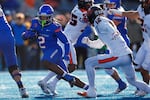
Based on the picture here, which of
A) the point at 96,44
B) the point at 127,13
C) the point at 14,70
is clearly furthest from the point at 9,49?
the point at 127,13

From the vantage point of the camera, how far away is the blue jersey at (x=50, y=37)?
375 inches

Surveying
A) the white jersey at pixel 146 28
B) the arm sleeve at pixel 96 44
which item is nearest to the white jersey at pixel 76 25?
the arm sleeve at pixel 96 44

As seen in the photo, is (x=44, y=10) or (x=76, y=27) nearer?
(x=44, y=10)

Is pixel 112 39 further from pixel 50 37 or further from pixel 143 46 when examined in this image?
pixel 50 37

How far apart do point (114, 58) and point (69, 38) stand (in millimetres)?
1659

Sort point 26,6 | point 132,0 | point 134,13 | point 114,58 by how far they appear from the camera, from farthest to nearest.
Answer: point 132,0 → point 26,6 → point 134,13 → point 114,58

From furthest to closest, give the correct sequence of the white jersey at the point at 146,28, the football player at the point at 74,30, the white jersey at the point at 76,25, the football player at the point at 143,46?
the white jersey at the point at 76,25 → the football player at the point at 74,30 → the football player at the point at 143,46 → the white jersey at the point at 146,28

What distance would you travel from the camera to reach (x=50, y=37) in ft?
31.4

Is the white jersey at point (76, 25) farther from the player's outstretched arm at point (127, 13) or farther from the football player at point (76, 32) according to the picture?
the player's outstretched arm at point (127, 13)

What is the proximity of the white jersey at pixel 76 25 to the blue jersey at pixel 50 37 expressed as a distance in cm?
79

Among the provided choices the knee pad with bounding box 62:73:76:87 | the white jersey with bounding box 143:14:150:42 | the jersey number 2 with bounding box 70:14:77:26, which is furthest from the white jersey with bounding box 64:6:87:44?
the knee pad with bounding box 62:73:76:87

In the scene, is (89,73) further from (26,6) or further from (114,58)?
(26,6)

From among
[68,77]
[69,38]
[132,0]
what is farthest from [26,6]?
[68,77]

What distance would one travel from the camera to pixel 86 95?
30.6 ft
